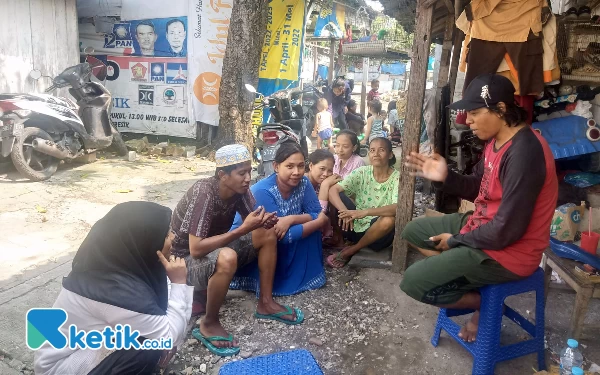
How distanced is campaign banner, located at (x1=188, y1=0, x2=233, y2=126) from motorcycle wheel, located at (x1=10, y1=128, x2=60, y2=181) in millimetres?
3156

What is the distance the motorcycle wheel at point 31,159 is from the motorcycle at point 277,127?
3.03 metres

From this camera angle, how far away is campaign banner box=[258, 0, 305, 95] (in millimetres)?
9109

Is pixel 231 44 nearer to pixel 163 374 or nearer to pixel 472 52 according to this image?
pixel 472 52

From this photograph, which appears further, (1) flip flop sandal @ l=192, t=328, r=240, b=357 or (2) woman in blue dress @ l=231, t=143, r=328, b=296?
(2) woman in blue dress @ l=231, t=143, r=328, b=296

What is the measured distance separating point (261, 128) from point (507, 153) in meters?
4.16

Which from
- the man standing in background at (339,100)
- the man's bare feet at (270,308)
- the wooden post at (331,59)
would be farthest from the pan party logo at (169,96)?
the man's bare feet at (270,308)

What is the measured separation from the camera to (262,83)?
948 centimetres

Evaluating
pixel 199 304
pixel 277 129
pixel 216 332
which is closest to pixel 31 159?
pixel 277 129

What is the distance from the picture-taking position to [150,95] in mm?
9586

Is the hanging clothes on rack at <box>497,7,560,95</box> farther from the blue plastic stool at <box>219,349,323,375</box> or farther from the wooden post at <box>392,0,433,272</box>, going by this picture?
the blue plastic stool at <box>219,349,323,375</box>

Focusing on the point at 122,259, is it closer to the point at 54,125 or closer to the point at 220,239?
the point at 220,239

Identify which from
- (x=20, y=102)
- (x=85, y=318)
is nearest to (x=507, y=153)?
(x=85, y=318)

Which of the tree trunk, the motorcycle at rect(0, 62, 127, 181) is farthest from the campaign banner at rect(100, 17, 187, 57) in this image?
the motorcycle at rect(0, 62, 127, 181)

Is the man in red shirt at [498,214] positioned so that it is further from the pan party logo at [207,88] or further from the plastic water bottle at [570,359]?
the pan party logo at [207,88]
